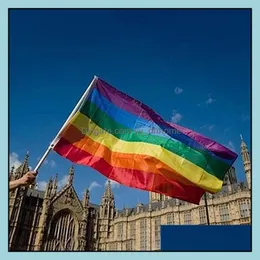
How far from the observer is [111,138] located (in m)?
10.9

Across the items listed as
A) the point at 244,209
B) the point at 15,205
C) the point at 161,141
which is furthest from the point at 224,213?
the point at 161,141

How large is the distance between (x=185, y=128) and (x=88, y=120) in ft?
12.3

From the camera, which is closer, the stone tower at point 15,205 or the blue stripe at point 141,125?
the blue stripe at point 141,125

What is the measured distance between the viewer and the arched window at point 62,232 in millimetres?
43219

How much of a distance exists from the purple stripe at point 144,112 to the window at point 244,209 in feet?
104

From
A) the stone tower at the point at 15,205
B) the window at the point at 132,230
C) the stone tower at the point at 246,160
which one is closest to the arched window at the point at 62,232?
the stone tower at the point at 15,205

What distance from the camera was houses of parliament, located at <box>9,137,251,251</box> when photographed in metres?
40.9

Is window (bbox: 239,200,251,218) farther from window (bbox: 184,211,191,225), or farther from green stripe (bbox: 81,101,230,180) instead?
green stripe (bbox: 81,101,230,180)

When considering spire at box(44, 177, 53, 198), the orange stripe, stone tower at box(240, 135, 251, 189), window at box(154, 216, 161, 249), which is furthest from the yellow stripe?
spire at box(44, 177, 53, 198)

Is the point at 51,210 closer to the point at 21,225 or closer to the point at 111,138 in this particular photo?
the point at 21,225

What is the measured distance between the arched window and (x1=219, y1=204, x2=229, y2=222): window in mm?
22189

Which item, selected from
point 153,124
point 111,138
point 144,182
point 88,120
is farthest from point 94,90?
point 144,182

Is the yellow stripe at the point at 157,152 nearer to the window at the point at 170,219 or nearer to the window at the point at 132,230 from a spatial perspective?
the window at the point at 170,219

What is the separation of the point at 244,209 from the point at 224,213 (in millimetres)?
2854
